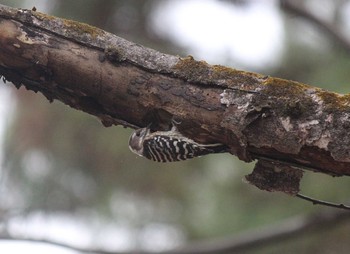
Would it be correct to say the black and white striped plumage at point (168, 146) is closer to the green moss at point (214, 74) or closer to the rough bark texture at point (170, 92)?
the rough bark texture at point (170, 92)

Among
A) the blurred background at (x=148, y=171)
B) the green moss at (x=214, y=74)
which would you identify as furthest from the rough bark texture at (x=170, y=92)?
the blurred background at (x=148, y=171)

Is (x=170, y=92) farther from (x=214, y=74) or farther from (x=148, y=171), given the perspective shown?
(x=148, y=171)

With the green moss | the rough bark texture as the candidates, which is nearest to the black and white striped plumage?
the rough bark texture

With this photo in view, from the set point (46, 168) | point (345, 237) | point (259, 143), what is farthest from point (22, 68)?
point (345, 237)

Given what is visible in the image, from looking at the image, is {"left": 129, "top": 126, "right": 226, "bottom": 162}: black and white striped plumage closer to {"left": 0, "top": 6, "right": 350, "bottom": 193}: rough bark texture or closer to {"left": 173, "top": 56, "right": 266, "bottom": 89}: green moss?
{"left": 0, "top": 6, "right": 350, "bottom": 193}: rough bark texture

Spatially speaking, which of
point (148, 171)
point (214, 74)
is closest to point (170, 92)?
point (214, 74)

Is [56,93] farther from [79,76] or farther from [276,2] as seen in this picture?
[276,2]
